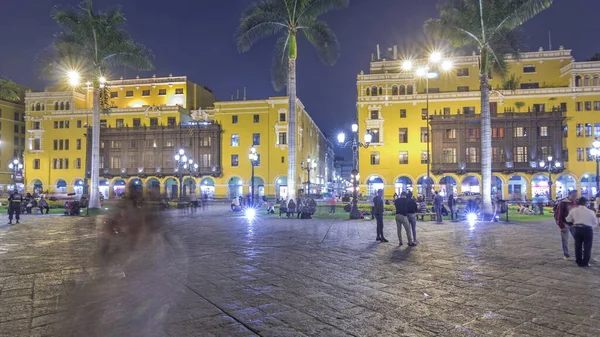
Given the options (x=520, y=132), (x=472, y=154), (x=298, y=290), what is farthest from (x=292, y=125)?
(x=520, y=132)

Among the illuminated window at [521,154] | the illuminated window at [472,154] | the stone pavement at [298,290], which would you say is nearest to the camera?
the stone pavement at [298,290]

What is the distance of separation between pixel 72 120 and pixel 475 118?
2220 inches

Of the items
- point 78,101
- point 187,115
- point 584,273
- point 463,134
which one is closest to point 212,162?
point 187,115

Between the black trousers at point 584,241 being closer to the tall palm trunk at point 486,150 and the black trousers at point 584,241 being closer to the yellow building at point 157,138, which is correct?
the tall palm trunk at point 486,150

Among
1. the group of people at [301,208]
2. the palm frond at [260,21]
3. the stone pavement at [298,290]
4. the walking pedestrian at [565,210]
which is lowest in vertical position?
the stone pavement at [298,290]

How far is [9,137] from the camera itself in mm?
65875

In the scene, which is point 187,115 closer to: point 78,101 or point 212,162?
point 212,162

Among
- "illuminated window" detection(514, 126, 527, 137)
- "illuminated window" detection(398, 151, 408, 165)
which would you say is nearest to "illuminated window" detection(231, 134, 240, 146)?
"illuminated window" detection(398, 151, 408, 165)

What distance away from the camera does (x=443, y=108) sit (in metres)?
51.1

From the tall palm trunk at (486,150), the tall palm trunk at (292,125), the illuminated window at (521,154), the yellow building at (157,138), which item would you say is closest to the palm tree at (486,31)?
the tall palm trunk at (486,150)

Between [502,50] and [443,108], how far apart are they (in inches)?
1152

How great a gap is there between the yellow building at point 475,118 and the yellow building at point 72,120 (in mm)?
28630

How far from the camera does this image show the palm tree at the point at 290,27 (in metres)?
24.4

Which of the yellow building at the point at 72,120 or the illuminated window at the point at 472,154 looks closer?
the illuminated window at the point at 472,154
